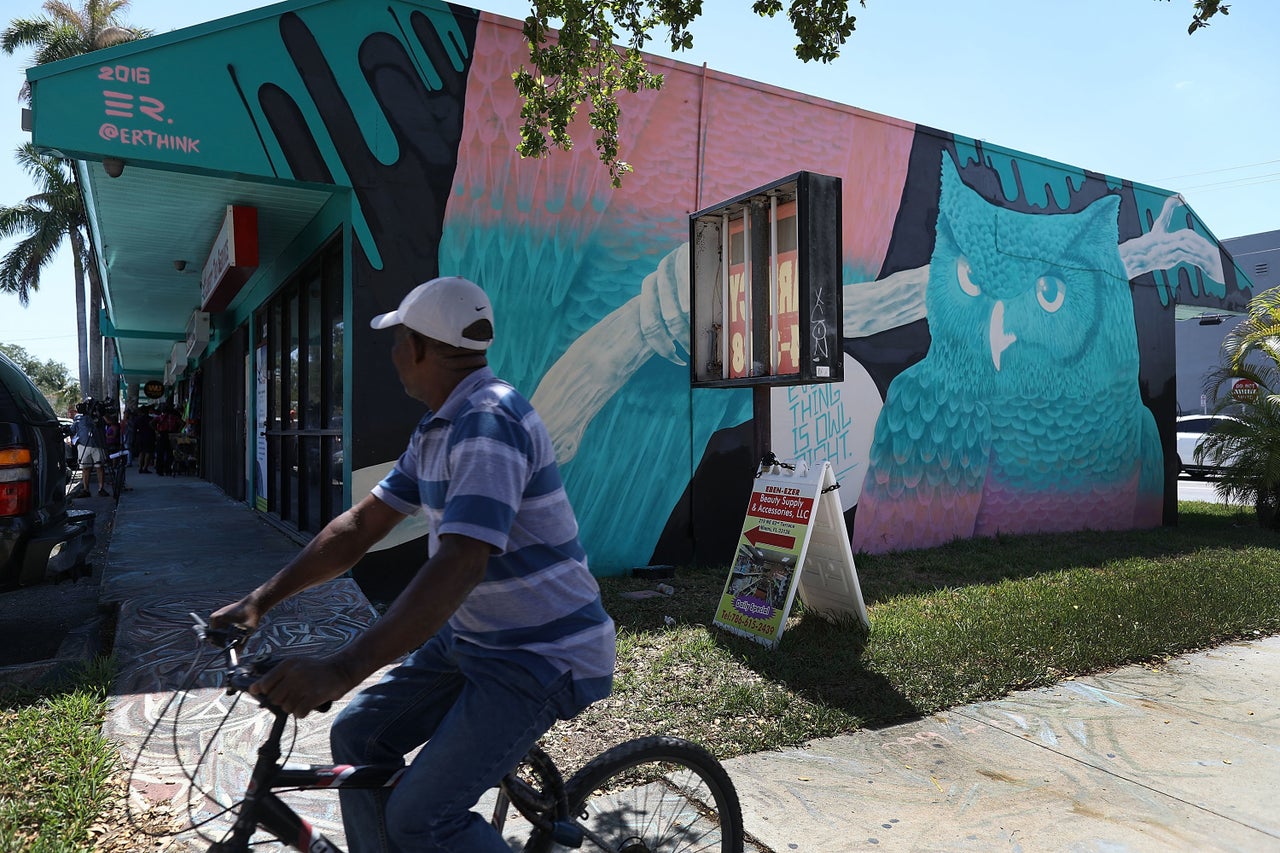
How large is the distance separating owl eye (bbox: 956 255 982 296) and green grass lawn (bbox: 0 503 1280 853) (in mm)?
3332

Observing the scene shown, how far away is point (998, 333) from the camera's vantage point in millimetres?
10695

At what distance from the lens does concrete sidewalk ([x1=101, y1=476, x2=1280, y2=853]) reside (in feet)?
11.1

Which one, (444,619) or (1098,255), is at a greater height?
(1098,255)

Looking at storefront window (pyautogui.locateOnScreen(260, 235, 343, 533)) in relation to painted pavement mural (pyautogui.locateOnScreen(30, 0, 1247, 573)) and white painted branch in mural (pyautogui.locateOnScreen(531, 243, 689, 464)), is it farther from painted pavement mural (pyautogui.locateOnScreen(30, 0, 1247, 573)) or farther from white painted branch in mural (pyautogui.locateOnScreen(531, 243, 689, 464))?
white painted branch in mural (pyautogui.locateOnScreen(531, 243, 689, 464))

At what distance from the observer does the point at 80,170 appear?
7.47 m

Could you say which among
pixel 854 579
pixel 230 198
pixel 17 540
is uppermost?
pixel 230 198

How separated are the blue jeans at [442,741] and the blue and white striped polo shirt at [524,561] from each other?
6 centimetres

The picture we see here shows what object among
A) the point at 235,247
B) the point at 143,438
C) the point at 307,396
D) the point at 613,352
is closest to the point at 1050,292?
the point at 613,352

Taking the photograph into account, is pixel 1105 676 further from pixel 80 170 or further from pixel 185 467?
pixel 185 467

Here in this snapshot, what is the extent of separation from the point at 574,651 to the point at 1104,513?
473 inches

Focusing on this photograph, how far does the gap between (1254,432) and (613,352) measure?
994 cm

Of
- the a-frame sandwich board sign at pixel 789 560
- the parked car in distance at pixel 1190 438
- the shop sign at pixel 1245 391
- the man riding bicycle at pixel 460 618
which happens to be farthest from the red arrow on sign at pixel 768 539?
the parked car in distance at pixel 1190 438

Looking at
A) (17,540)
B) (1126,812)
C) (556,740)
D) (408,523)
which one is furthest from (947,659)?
(17,540)

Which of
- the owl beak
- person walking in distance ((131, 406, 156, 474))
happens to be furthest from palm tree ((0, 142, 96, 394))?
the owl beak
